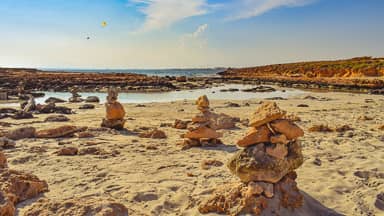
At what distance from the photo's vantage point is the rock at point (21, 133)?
10.5m

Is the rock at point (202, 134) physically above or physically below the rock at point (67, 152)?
above

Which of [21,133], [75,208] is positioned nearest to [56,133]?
[21,133]

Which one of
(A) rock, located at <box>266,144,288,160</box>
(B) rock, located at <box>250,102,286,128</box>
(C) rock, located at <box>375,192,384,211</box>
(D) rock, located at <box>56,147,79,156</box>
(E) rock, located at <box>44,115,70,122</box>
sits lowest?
(E) rock, located at <box>44,115,70,122</box>

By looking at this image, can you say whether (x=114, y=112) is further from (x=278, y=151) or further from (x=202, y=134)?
(x=278, y=151)

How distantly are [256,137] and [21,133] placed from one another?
26.1 feet

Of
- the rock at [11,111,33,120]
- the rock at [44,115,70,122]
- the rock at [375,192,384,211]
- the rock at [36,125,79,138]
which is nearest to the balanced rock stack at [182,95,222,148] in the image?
the rock at [36,125,79,138]

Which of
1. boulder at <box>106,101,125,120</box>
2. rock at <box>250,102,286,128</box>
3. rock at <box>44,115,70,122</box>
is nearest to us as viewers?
rock at <box>250,102,286,128</box>

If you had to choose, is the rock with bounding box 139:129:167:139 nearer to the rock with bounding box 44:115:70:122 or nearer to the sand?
the sand

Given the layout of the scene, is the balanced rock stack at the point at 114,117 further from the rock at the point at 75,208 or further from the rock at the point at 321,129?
the rock at the point at 75,208

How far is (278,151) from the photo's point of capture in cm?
534

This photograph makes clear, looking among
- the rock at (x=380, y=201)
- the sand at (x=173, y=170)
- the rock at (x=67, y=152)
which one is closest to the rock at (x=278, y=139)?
the sand at (x=173, y=170)

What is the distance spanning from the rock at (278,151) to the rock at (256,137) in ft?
0.58

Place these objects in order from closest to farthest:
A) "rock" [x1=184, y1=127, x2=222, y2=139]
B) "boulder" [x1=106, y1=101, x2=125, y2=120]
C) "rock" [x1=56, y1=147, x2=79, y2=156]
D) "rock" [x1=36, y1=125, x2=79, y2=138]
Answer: "rock" [x1=56, y1=147, x2=79, y2=156]
"rock" [x1=184, y1=127, x2=222, y2=139]
"rock" [x1=36, y1=125, x2=79, y2=138]
"boulder" [x1=106, y1=101, x2=125, y2=120]

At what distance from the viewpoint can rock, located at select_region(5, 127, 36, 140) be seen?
414 inches
